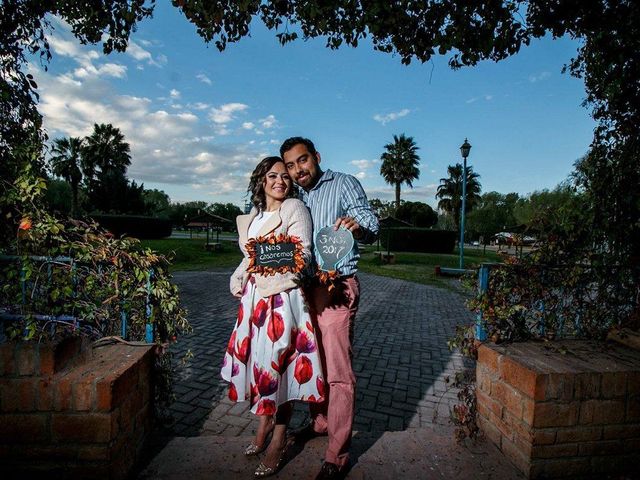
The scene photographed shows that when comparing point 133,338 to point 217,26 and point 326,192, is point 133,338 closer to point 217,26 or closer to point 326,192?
point 326,192

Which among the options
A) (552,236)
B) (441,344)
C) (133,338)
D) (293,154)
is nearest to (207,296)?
(441,344)

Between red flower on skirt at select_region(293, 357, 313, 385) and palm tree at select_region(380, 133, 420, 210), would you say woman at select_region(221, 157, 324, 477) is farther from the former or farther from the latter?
palm tree at select_region(380, 133, 420, 210)

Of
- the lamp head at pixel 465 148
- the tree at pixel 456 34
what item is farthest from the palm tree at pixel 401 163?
the tree at pixel 456 34

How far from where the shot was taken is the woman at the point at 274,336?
1.94m

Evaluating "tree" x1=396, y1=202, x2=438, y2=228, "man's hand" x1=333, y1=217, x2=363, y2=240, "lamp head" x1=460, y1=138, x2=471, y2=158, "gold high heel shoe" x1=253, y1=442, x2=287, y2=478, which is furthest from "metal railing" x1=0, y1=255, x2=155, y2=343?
"tree" x1=396, y1=202, x2=438, y2=228

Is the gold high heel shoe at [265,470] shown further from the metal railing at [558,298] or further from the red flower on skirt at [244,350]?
the metal railing at [558,298]

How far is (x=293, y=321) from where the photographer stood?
1988 mm

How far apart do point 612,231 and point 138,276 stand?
341cm

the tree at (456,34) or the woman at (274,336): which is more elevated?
the tree at (456,34)

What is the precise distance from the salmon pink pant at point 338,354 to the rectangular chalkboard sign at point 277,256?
0.30 m

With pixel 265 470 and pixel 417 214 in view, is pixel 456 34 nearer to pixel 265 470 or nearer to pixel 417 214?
pixel 265 470

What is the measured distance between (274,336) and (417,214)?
3640 centimetres

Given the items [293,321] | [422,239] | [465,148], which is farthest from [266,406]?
[422,239]

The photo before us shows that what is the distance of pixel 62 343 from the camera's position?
1.86 meters
